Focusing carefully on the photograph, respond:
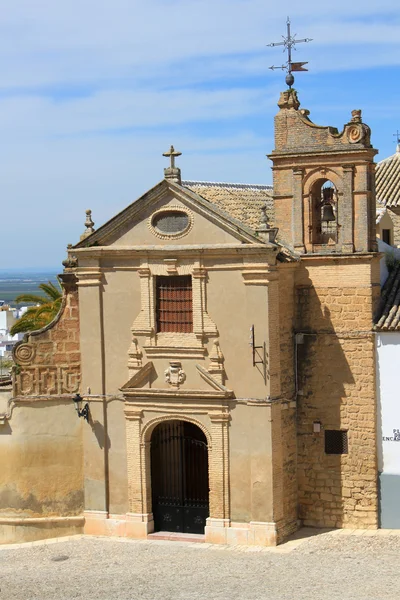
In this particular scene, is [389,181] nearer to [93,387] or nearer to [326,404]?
[326,404]

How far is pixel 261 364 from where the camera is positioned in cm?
2533

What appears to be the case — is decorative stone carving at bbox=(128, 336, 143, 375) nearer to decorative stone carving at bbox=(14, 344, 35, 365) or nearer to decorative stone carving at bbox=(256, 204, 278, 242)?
decorative stone carving at bbox=(14, 344, 35, 365)

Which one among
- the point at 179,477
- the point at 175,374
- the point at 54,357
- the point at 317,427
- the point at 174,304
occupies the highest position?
the point at 174,304

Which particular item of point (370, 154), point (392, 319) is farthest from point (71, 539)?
point (370, 154)

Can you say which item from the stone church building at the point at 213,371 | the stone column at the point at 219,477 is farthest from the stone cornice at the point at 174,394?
the stone column at the point at 219,477

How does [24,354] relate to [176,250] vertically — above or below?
below

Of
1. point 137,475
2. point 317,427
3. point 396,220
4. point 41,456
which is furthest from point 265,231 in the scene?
point 396,220

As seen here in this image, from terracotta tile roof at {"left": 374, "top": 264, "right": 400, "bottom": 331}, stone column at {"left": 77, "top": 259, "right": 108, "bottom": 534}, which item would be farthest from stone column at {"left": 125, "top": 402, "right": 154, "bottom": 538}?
terracotta tile roof at {"left": 374, "top": 264, "right": 400, "bottom": 331}

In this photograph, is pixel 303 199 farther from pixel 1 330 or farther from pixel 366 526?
pixel 1 330

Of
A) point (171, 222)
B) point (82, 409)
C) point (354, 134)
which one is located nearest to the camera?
point (171, 222)

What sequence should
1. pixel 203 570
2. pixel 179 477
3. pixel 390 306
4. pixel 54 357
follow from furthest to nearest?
1. pixel 54 357
2. pixel 179 477
3. pixel 390 306
4. pixel 203 570

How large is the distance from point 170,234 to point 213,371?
3.43 meters

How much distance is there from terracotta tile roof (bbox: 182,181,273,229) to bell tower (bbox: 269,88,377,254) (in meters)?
1.31

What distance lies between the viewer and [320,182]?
27125 mm
